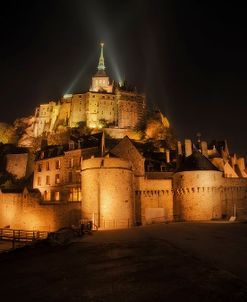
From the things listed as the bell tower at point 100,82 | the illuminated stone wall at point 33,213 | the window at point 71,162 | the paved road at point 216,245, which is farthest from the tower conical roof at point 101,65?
the paved road at point 216,245

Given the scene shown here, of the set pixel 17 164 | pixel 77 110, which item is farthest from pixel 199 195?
pixel 77 110

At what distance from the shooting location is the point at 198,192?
39.1 meters

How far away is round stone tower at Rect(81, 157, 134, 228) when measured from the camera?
33844mm

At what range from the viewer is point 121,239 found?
24.7 metres

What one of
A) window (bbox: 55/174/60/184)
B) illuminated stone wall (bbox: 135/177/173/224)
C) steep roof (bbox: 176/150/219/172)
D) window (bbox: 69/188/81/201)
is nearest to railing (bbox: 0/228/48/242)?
illuminated stone wall (bbox: 135/177/173/224)

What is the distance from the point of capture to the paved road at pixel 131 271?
39.0ft

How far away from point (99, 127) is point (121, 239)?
6343cm

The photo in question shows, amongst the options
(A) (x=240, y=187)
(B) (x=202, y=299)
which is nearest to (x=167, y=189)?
(A) (x=240, y=187)

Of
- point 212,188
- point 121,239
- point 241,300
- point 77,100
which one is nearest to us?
point 241,300

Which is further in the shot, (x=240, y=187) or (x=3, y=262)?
(x=240, y=187)

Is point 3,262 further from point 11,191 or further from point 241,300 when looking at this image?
point 11,191

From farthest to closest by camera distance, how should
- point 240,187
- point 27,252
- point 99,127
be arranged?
point 99,127 < point 240,187 < point 27,252

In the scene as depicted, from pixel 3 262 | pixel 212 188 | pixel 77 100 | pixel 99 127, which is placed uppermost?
pixel 77 100

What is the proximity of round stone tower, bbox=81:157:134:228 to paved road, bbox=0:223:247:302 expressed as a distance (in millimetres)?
9756
